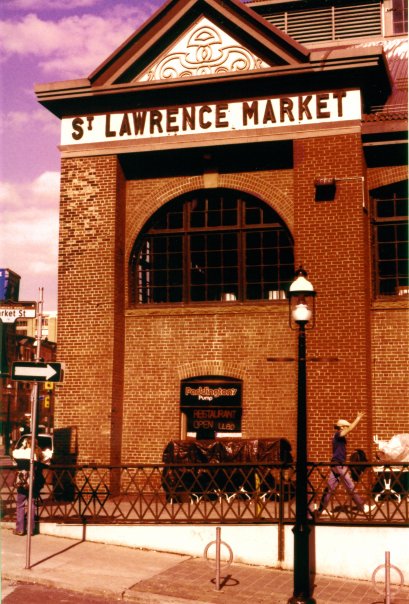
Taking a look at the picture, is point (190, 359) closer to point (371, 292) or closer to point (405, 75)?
point (371, 292)

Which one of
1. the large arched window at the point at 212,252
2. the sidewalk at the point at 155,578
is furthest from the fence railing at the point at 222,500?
the large arched window at the point at 212,252

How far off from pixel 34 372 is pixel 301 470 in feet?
13.4

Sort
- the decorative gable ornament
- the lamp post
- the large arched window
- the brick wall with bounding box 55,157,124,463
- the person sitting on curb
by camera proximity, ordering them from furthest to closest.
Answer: the large arched window < the decorative gable ornament < the brick wall with bounding box 55,157,124,463 < the person sitting on curb < the lamp post

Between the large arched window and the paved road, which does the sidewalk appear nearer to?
the paved road

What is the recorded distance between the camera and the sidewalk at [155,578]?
9523 mm

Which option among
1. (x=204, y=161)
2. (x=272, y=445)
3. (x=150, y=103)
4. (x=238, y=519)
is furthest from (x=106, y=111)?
(x=238, y=519)

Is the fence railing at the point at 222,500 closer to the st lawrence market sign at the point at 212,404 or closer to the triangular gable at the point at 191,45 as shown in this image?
the st lawrence market sign at the point at 212,404

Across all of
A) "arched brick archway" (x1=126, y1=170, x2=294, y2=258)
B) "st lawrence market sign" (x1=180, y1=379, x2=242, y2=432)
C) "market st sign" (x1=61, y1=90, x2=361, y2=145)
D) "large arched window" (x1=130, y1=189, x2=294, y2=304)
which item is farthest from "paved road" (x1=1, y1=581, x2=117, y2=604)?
"market st sign" (x1=61, y1=90, x2=361, y2=145)

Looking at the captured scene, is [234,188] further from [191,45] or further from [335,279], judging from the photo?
[191,45]

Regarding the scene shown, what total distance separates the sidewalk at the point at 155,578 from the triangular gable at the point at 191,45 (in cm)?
1046

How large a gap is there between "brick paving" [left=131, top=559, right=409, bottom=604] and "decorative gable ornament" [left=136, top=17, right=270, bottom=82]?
10525 millimetres

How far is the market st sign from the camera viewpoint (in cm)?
1520

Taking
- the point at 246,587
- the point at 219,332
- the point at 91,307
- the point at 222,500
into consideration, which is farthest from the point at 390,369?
the point at 91,307

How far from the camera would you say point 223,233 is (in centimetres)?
1650
